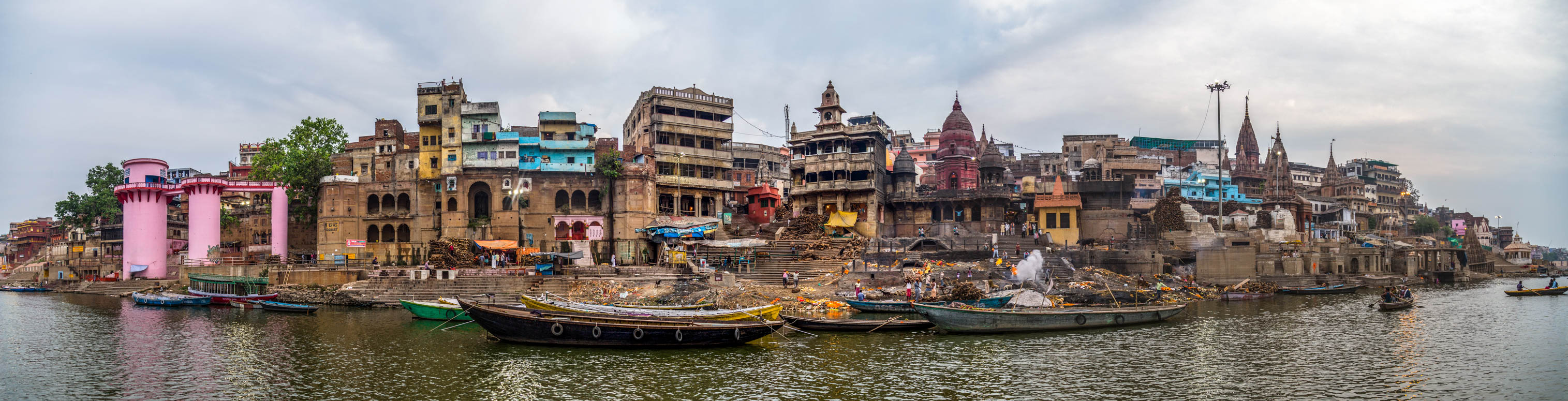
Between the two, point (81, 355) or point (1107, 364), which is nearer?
point (1107, 364)

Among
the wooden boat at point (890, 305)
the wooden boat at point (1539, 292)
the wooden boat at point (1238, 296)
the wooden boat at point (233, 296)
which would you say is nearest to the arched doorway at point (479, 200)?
the wooden boat at point (233, 296)

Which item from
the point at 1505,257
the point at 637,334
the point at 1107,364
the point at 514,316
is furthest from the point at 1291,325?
the point at 1505,257

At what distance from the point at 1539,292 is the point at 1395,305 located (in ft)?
58.2

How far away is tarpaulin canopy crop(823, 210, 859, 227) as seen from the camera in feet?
185

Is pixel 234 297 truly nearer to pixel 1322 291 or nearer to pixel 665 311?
pixel 665 311

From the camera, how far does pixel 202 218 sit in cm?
5775

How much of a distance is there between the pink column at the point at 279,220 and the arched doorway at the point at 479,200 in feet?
41.3

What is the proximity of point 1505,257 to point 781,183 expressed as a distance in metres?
78.7

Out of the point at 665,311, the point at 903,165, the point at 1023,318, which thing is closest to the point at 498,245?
the point at 665,311

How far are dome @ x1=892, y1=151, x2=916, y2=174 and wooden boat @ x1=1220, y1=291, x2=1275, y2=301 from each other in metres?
22.7

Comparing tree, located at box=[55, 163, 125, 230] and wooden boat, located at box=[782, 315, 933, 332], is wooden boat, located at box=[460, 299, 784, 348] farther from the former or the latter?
tree, located at box=[55, 163, 125, 230]

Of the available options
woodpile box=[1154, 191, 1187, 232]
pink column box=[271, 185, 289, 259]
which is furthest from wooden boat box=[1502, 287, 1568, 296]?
pink column box=[271, 185, 289, 259]

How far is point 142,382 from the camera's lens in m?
23.9

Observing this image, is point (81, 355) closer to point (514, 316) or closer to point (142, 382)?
point (142, 382)
